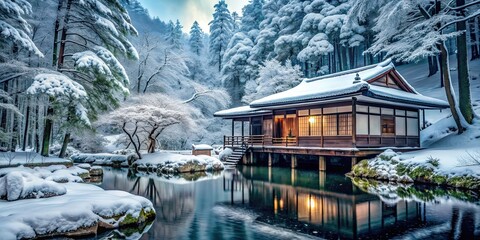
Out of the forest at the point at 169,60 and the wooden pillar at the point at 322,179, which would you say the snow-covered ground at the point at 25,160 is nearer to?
the forest at the point at 169,60

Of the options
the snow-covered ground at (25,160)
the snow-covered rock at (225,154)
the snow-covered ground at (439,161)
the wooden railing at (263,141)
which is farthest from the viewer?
the snow-covered rock at (225,154)

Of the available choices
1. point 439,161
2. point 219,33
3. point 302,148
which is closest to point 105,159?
point 302,148

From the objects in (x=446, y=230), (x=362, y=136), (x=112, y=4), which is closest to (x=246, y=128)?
(x=362, y=136)

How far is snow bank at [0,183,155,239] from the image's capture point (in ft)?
17.6

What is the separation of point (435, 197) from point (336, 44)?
30.7 metres

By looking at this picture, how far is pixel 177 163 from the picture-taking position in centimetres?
1808

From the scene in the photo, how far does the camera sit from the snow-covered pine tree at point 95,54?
1223cm

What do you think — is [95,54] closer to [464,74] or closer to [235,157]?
[235,157]

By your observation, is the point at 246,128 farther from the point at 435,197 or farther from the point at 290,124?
the point at 435,197

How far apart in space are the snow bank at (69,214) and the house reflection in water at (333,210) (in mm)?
3404

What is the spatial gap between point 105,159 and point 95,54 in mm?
13352

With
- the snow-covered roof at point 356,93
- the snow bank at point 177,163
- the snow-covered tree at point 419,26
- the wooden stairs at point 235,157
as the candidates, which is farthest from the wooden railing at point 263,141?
the snow-covered tree at point 419,26

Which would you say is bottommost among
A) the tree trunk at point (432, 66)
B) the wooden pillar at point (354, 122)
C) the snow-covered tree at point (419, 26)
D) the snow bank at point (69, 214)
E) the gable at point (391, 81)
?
the snow bank at point (69, 214)

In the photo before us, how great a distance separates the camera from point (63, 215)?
585 centimetres
